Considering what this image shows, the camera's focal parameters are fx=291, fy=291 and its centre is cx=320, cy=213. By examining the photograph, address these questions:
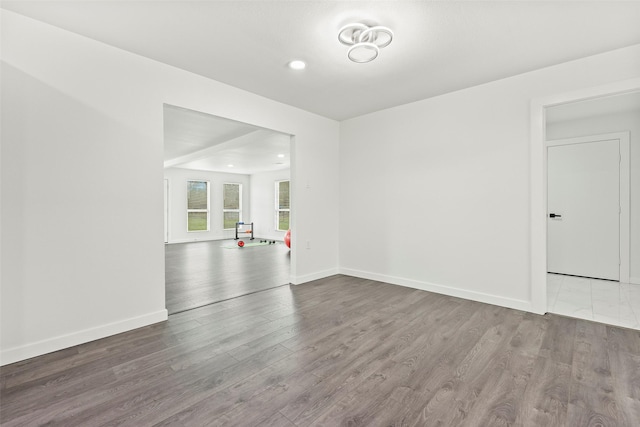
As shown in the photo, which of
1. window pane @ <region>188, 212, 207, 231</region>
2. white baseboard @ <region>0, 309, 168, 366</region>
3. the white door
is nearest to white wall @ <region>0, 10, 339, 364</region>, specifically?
white baseboard @ <region>0, 309, 168, 366</region>

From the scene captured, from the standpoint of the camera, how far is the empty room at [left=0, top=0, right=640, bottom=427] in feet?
5.84

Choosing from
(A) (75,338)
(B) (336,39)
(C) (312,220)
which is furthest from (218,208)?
(B) (336,39)

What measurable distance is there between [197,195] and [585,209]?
9971 mm

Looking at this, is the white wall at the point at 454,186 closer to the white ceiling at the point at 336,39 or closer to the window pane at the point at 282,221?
the white ceiling at the point at 336,39

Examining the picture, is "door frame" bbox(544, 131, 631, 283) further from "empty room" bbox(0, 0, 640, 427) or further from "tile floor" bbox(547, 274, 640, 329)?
"tile floor" bbox(547, 274, 640, 329)

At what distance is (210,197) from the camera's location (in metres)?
10.2

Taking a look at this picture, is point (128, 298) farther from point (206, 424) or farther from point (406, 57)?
point (406, 57)

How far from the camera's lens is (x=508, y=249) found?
3.21 meters

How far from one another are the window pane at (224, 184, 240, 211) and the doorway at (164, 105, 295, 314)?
1.5 inches

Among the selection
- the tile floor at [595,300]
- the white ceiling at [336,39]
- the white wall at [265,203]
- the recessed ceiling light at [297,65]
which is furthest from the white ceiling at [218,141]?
the tile floor at [595,300]

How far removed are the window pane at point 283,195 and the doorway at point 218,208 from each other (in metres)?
0.28

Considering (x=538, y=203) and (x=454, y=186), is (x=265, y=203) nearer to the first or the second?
(x=454, y=186)

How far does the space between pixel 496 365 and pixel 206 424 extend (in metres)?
1.89

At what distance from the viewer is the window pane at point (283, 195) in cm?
1034
